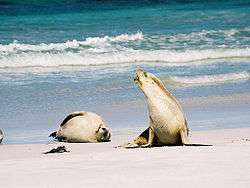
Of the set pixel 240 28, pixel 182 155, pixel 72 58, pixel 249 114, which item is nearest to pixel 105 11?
pixel 240 28

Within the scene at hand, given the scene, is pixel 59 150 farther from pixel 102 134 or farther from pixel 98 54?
pixel 98 54

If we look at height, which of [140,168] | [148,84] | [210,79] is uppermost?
[148,84]

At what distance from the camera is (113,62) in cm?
1825

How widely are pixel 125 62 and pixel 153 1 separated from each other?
66.1 ft

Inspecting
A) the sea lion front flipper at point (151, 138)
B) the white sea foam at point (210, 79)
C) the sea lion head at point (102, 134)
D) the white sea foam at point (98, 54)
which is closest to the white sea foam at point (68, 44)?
the white sea foam at point (98, 54)

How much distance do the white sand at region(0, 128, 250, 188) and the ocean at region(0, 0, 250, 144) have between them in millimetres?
2432

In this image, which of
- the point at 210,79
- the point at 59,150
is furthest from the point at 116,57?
the point at 59,150

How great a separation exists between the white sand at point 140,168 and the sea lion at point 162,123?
1.58 feet

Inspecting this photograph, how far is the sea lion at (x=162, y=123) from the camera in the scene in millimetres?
8109

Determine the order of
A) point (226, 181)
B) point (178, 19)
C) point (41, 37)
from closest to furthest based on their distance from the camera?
point (226, 181)
point (41, 37)
point (178, 19)

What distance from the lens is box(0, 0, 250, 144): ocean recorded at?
11.1m

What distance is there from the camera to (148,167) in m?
6.30

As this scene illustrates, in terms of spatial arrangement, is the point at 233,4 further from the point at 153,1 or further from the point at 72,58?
the point at 72,58

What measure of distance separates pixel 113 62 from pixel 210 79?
3.94m
